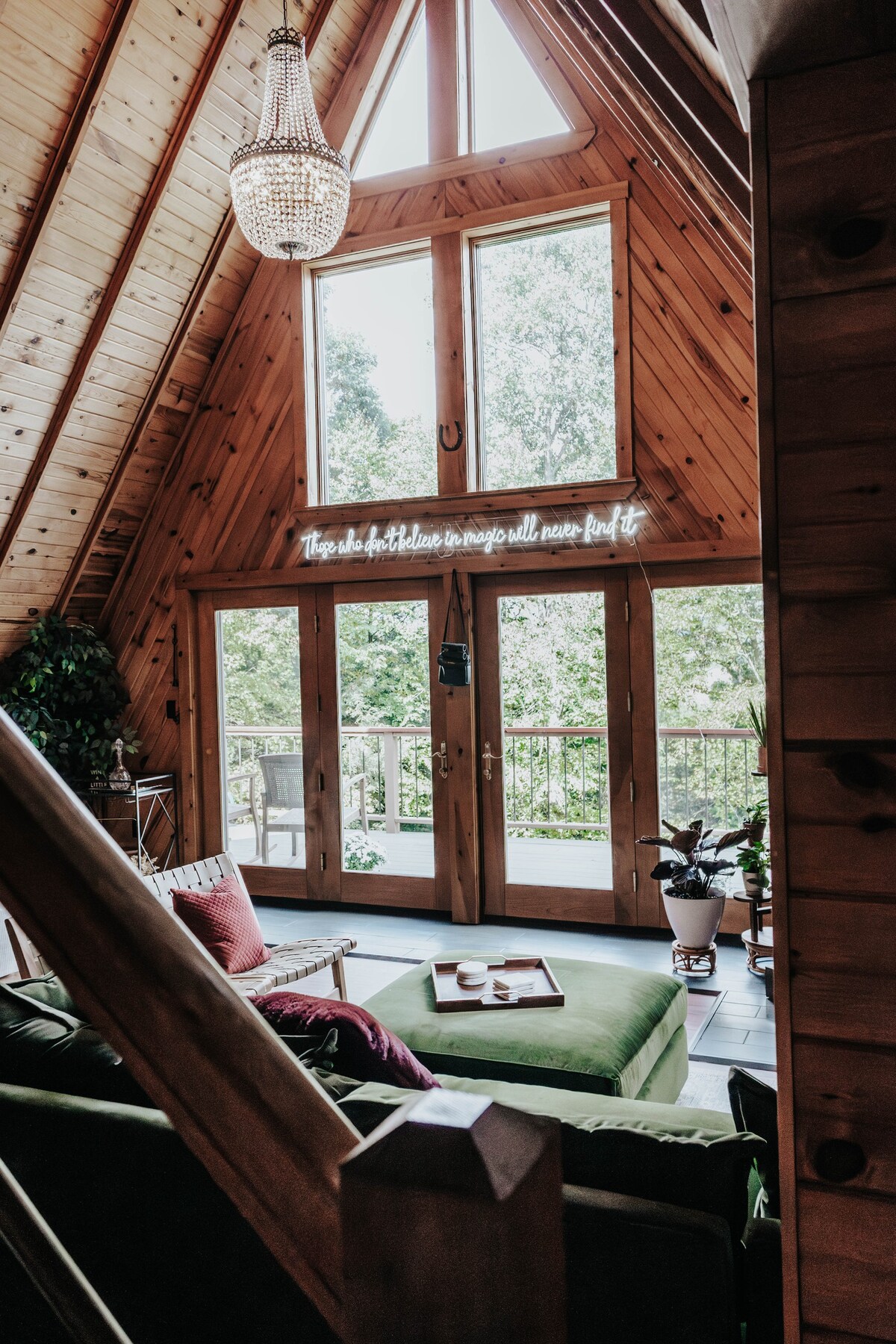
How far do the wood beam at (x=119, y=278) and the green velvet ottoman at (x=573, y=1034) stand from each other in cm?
406

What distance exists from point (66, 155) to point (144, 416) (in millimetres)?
1809

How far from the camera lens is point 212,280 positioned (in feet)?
20.1

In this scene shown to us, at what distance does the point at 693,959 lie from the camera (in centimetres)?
480

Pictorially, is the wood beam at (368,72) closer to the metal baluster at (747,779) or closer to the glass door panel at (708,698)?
the glass door panel at (708,698)

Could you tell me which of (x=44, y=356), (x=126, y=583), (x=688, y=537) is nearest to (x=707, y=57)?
(x=688, y=537)

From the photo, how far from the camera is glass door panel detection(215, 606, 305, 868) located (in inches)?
260

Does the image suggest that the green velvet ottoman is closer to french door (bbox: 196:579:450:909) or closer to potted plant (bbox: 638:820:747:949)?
potted plant (bbox: 638:820:747:949)

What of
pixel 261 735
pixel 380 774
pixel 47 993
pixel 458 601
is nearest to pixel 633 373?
pixel 458 601

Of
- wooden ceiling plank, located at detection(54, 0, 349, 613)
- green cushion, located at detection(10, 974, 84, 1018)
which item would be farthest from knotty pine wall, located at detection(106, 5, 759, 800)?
green cushion, located at detection(10, 974, 84, 1018)

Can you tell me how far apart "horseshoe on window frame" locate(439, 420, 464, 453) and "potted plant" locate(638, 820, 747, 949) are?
2.80 metres

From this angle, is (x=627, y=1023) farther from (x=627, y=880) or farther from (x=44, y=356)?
(x=44, y=356)

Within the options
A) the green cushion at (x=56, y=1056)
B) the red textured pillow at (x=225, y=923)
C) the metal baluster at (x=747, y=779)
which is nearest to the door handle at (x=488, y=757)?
the metal baluster at (x=747, y=779)

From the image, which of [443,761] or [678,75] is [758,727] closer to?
[443,761]

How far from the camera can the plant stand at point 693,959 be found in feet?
15.4
